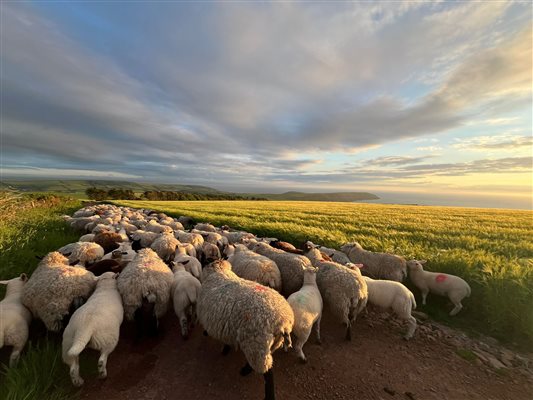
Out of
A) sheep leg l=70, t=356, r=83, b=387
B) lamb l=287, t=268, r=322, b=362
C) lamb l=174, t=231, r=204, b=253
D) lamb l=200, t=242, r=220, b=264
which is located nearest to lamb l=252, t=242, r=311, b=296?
lamb l=287, t=268, r=322, b=362

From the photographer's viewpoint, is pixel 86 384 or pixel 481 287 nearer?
pixel 86 384

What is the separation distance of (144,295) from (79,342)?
144 cm

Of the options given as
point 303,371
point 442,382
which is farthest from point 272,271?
point 442,382

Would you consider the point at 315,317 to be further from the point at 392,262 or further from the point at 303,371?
the point at 392,262

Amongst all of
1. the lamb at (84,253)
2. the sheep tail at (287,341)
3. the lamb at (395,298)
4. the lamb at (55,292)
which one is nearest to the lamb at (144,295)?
the lamb at (55,292)

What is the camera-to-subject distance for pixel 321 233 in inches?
504

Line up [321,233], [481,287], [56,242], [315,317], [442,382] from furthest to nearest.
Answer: [321,233] → [56,242] → [481,287] → [315,317] → [442,382]

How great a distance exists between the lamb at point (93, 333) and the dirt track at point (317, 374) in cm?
36

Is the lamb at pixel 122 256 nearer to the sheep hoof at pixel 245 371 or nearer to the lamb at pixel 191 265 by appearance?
the lamb at pixel 191 265

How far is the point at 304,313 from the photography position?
468 cm

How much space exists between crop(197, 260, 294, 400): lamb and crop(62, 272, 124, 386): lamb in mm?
1412

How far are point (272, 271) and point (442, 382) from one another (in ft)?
12.1

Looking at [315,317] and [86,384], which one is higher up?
[315,317]

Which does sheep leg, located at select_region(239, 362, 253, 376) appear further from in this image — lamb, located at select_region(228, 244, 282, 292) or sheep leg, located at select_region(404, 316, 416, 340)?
sheep leg, located at select_region(404, 316, 416, 340)
